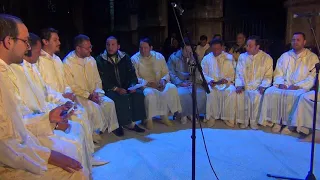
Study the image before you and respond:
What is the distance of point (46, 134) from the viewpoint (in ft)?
9.53

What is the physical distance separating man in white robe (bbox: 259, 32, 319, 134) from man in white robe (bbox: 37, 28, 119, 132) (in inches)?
103

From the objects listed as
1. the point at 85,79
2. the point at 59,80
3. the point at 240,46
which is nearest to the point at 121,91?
the point at 85,79

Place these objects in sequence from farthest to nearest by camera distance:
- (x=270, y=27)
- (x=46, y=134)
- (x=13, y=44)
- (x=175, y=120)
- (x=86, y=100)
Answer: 1. (x=270, y=27)
2. (x=175, y=120)
3. (x=86, y=100)
4. (x=46, y=134)
5. (x=13, y=44)

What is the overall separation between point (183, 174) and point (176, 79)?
3098 millimetres

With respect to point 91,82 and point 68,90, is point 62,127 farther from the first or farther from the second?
point 91,82

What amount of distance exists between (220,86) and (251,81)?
1.87 feet

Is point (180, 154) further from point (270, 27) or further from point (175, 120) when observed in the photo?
point (270, 27)

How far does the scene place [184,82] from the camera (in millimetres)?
6699

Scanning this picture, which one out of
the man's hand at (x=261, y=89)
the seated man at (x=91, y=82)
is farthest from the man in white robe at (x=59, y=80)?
the man's hand at (x=261, y=89)

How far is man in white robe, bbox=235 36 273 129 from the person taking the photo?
589 centimetres

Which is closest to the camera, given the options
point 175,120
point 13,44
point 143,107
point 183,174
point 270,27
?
point 13,44

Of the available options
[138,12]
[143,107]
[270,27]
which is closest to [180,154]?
[143,107]

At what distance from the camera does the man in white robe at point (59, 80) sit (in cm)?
450

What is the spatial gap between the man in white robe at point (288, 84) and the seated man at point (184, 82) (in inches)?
45.5
